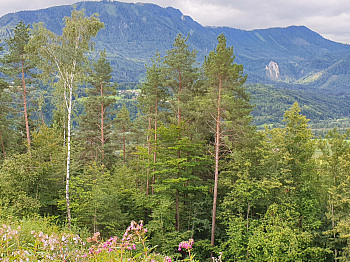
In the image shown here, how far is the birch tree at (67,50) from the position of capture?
17234 millimetres

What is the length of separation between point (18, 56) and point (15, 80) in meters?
2.04

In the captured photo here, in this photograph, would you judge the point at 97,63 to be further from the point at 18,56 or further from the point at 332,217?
the point at 332,217

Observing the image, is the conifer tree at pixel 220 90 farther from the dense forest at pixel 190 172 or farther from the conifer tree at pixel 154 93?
the conifer tree at pixel 154 93

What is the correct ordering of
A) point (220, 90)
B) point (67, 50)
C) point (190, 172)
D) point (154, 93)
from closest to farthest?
1. point (67, 50)
2. point (220, 90)
3. point (190, 172)
4. point (154, 93)

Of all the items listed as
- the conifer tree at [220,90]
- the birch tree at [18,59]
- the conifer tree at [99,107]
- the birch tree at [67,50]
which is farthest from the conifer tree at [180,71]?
the birch tree at [18,59]

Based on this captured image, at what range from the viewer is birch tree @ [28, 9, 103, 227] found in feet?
56.5

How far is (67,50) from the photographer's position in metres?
17.4

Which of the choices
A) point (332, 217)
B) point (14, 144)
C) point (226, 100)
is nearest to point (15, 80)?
point (14, 144)

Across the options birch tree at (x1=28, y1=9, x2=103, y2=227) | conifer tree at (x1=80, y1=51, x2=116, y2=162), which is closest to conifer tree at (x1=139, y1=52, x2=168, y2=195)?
conifer tree at (x1=80, y1=51, x2=116, y2=162)

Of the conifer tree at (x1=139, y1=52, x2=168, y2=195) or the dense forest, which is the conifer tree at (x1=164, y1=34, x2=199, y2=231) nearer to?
the dense forest

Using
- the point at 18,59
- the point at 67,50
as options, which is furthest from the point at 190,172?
the point at 18,59

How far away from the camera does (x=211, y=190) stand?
23062mm

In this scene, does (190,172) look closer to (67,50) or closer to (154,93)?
(154,93)

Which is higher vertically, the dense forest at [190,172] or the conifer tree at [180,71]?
the conifer tree at [180,71]
